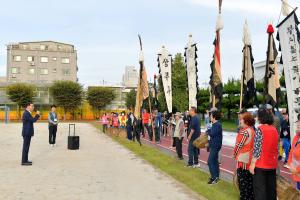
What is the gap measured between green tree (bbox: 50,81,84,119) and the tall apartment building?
1073 centimetres

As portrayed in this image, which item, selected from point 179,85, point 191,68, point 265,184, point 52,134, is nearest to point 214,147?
point 265,184

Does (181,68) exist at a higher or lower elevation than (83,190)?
higher

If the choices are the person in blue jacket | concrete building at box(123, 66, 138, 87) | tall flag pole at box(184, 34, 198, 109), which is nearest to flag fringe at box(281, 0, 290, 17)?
the person in blue jacket

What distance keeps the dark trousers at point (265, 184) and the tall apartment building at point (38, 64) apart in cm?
7155

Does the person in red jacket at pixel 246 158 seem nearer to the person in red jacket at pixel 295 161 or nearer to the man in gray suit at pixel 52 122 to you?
the person in red jacket at pixel 295 161

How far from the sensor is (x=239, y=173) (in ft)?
20.9

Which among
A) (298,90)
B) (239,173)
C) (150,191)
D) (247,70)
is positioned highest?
(247,70)

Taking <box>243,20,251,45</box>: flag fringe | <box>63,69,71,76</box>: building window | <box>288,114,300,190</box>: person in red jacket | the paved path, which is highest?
<box>63,69,71,76</box>: building window

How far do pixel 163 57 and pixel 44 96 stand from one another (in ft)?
181

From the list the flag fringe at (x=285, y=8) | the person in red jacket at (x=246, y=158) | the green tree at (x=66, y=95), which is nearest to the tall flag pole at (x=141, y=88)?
the flag fringe at (x=285, y=8)

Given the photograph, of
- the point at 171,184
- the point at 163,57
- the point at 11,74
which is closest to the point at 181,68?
the point at 163,57

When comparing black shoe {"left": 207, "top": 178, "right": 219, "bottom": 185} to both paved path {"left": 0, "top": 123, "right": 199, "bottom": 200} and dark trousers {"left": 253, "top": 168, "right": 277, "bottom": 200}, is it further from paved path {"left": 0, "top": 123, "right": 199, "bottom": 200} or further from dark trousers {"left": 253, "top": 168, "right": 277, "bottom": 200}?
dark trousers {"left": 253, "top": 168, "right": 277, "bottom": 200}

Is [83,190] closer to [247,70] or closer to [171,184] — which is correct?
[171,184]

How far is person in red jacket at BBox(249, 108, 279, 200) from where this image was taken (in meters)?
5.39
